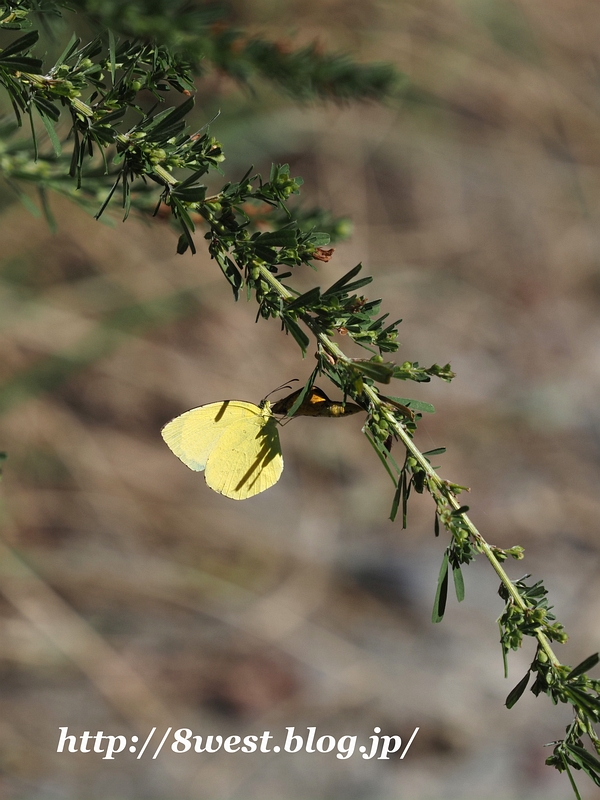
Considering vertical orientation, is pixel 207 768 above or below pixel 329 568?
below

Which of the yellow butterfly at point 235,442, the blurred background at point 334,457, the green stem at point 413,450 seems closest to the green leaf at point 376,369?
the green stem at point 413,450

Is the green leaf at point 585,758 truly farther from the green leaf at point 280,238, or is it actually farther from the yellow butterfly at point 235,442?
the green leaf at point 280,238

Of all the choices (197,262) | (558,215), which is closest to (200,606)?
(197,262)

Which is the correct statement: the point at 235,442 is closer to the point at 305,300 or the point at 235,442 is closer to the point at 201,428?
the point at 201,428

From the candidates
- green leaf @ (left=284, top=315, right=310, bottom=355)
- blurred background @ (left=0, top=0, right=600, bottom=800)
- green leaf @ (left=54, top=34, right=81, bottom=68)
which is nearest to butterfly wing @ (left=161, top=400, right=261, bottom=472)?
green leaf @ (left=284, top=315, right=310, bottom=355)

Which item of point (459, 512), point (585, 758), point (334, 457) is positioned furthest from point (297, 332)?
point (334, 457)

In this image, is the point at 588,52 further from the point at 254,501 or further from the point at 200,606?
the point at 200,606

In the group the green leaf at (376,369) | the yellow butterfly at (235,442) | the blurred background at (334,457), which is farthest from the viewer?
the blurred background at (334,457)
